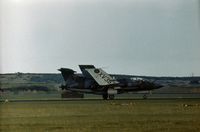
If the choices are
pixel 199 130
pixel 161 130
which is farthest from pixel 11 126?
pixel 199 130

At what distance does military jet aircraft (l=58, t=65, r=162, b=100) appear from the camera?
94.4 metres

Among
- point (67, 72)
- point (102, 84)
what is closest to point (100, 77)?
point (102, 84)

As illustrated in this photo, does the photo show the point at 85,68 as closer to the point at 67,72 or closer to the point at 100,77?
the point at 100,77

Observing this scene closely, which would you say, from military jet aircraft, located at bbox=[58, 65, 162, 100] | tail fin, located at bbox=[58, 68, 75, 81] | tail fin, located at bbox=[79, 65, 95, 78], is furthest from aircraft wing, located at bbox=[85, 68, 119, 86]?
tail fin, located at bbox=[58, 68, 75, 81]

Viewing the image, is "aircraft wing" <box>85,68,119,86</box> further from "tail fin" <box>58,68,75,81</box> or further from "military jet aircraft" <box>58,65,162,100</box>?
"tail fin" <box>58,68,75,81</box>

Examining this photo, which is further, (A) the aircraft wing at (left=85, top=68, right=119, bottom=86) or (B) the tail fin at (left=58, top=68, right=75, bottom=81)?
(B) the tail fin at (left=58, top=68, right=75, bottom=81)

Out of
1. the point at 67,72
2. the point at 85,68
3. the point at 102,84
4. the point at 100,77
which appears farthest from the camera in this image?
the point at 67,72

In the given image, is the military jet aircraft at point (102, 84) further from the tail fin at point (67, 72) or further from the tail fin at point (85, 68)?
the tail fin at point (67, 72)

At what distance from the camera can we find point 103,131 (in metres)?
25.5

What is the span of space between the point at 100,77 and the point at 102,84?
1.54 meters

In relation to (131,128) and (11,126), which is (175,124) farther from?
(11,126)

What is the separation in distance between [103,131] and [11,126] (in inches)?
233

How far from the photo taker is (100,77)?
313ft

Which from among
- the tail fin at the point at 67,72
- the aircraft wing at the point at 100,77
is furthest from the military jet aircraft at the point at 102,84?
the tail fin at the point at 67,72
